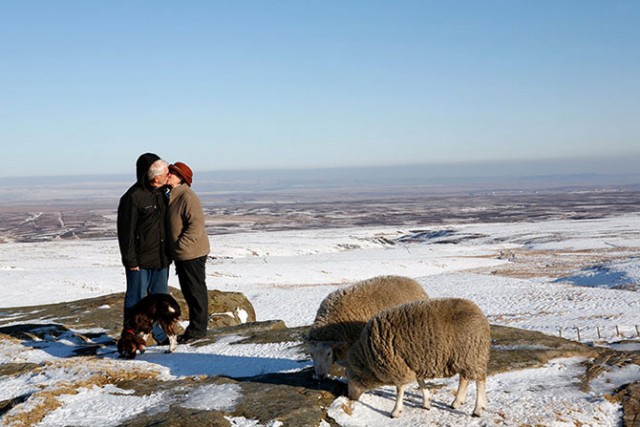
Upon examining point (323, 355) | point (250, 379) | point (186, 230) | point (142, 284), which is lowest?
point (250, 379)

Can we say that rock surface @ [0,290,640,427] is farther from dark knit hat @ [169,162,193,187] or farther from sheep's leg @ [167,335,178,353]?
dark knit hat @ [169,162,193,187]

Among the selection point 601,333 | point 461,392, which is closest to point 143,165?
point 461,392

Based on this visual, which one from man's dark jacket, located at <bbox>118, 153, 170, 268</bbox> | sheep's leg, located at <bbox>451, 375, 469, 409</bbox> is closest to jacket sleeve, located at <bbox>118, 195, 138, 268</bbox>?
man's dark jacket, located at <bbox>118, 153, 170, 268</bbox>

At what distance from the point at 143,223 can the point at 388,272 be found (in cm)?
3347

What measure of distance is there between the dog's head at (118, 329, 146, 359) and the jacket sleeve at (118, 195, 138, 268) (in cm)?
116

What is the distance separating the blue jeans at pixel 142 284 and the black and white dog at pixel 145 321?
0.73ft

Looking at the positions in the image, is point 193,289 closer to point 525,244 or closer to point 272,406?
point 272,406

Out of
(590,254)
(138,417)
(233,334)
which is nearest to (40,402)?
(138,417)

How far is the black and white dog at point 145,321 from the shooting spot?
354 inches

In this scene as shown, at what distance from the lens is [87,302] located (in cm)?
1562

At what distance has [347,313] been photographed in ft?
26.5

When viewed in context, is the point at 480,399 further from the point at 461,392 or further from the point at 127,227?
the point at 127,227

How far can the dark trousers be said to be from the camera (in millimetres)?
9711

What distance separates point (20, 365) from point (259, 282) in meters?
28.4
